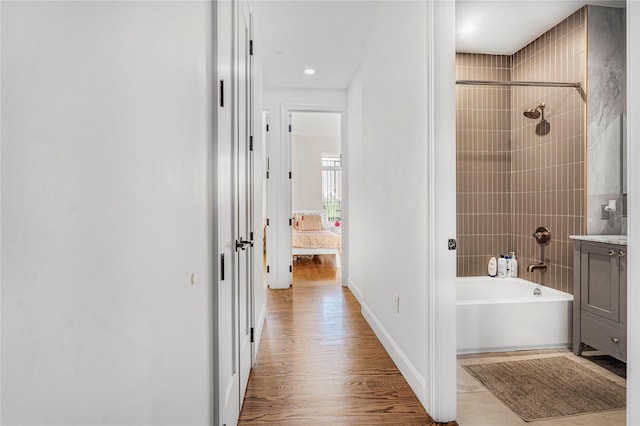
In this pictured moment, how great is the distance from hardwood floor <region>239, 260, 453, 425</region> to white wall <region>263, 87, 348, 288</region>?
3.59ft

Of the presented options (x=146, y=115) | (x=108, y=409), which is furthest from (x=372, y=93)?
(x=108, y=409)

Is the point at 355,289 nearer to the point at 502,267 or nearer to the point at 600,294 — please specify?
the point at 502,267

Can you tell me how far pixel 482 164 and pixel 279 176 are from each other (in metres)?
2.48

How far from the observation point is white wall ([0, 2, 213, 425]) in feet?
1.50

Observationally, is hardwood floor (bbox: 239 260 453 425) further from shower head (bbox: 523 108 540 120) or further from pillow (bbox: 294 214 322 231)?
pillow (bbox: 294 214 322 231)

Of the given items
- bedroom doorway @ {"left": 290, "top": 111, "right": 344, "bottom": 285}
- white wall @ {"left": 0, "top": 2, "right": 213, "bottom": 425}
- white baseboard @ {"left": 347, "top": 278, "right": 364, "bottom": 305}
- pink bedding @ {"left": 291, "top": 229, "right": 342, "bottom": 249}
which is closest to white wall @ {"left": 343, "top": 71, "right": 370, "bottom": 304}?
white baseboard @ {"left": 347, "top": 278, "right": 364, "bottom": 305}

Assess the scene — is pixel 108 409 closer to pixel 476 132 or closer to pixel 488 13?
pixel 488 13

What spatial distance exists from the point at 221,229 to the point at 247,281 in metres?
0.93

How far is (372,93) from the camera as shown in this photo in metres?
3.35

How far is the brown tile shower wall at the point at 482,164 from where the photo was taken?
143 inches

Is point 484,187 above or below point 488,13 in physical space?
below

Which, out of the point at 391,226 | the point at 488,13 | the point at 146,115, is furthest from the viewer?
the point at 488,13

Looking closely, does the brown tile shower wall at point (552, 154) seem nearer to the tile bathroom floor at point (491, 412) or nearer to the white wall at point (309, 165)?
the tile bathroom floor at point (491, 412)

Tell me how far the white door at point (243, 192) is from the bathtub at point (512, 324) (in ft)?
5.12
